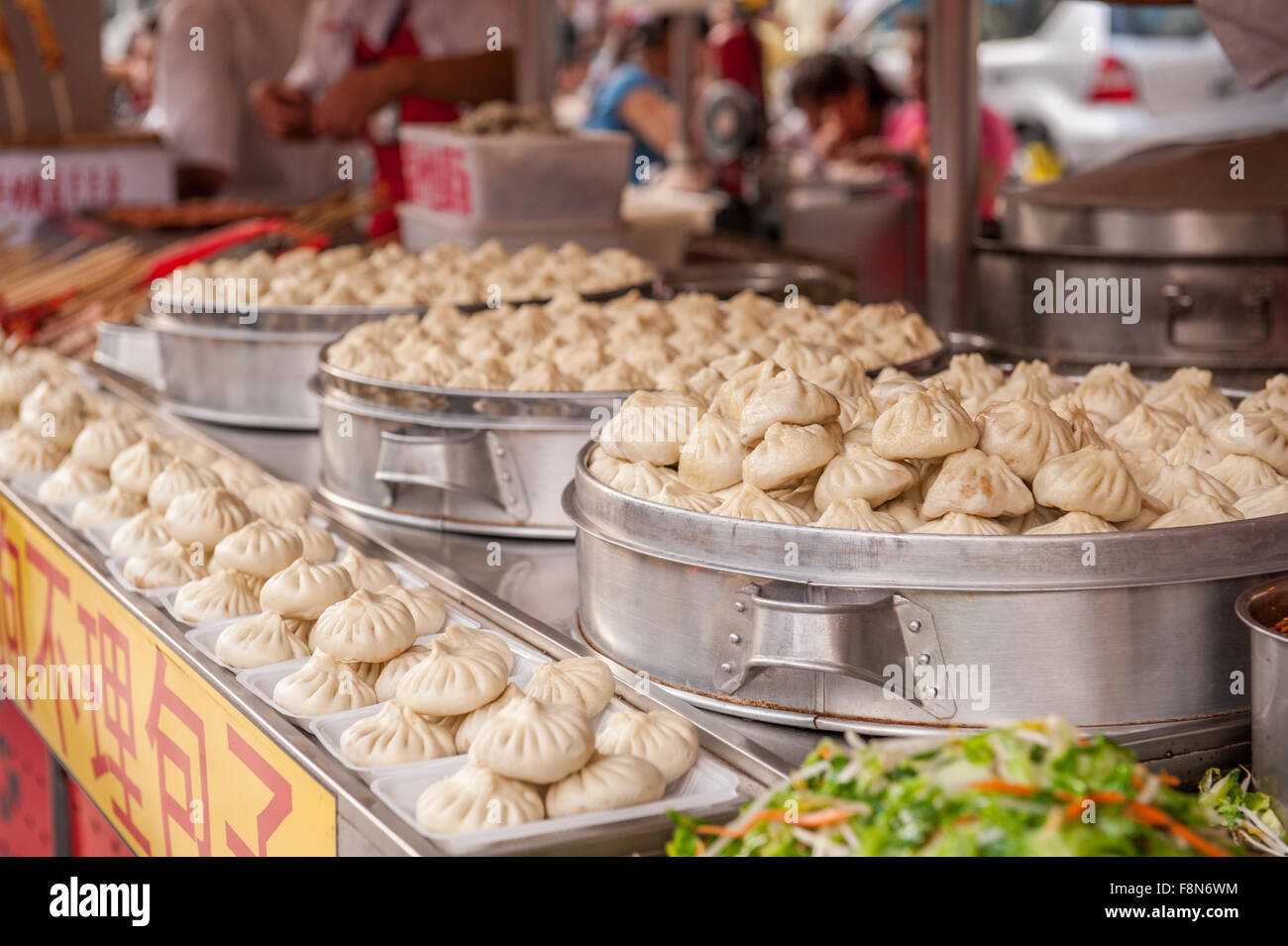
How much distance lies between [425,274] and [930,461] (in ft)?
6.81

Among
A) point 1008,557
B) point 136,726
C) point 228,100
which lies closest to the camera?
point 1008,557

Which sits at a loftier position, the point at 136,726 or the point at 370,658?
the point at 370,658

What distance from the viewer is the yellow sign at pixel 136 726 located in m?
1.67

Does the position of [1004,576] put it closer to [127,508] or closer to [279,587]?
[279,587]

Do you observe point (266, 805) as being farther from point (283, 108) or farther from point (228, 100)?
point (228, 100)

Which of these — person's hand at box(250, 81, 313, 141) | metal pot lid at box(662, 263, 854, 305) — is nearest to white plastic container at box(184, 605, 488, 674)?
metal pot lid at box(662, 263, 854, 305)

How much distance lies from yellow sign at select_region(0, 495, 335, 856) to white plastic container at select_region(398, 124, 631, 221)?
1728 millimetres

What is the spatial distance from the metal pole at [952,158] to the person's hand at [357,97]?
232cm

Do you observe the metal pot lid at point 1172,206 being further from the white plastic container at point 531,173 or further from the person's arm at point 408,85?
the person's arm at point 408,85

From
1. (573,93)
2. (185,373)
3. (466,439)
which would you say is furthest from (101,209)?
(573,93)

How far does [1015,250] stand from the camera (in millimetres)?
3387

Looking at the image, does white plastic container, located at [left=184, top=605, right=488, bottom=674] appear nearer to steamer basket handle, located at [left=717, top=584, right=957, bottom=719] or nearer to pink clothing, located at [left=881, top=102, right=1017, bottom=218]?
steamer basket handle, located at [left=717, top=584, right=957, bottom=719]

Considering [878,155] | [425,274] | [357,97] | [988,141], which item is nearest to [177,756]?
[425,274]

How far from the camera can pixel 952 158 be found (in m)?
3.79
